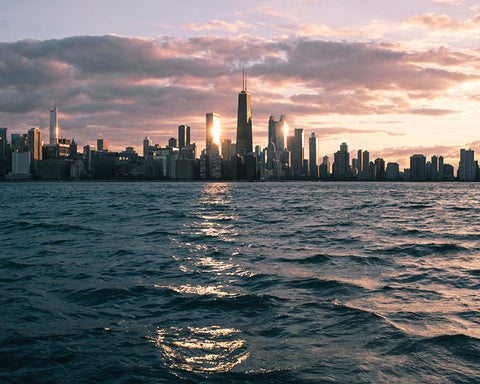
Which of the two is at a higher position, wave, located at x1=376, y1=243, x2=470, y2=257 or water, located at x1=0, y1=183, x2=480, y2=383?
water, located at x1=0, y1=183, x2=480, y2=383

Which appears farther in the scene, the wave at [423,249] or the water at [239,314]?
the wave at [423,249]

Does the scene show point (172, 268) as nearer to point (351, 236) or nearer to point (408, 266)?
point (408, 266)

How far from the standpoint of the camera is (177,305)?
14172 mm

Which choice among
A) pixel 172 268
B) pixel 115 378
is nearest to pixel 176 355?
pixel 115 378

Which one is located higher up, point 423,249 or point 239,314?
point 239,314

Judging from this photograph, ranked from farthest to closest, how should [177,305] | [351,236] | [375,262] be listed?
[351,236]
[375,262]
[177,305]

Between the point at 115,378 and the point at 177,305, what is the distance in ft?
17.7

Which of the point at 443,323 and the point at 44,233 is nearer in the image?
the point at 443,323

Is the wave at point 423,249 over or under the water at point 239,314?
under

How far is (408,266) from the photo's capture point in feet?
69.8

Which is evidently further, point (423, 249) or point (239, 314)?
point (423, 249)

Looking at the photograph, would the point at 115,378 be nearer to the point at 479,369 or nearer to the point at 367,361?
the point at 367,361

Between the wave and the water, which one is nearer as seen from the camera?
the water

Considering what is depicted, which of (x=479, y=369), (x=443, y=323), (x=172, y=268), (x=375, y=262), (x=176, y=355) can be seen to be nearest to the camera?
(x=479, y=369)
